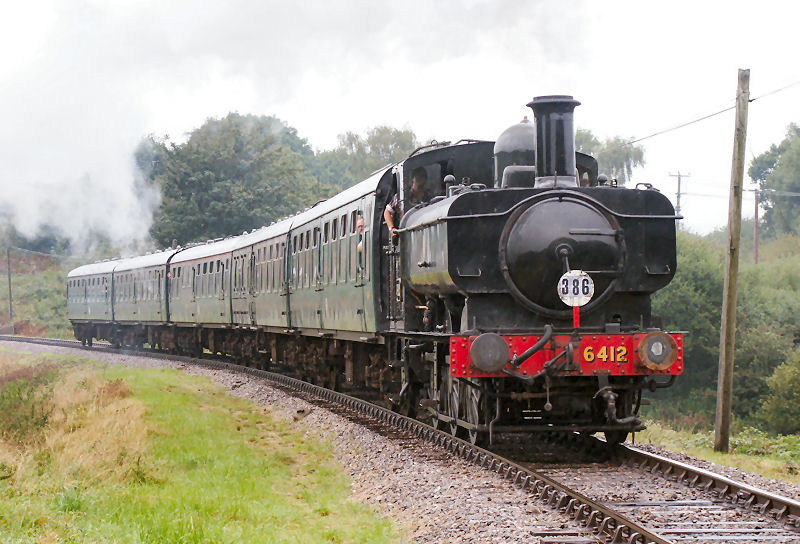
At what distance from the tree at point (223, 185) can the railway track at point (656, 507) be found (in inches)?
1543

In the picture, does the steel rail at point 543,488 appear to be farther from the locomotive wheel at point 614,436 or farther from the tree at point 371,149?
the tree at point 371,149

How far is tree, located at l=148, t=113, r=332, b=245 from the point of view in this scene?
47500 mm

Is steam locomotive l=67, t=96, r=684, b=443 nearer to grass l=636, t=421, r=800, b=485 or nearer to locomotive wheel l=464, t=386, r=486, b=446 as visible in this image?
locomotive wheel l=464, t=386, r=486, b=446

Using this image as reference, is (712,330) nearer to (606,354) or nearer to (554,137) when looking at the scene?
(554,137)

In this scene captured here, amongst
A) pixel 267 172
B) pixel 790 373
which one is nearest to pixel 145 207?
pixel 267 172

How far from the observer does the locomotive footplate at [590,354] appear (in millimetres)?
8828

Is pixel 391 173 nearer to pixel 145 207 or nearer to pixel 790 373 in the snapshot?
pixel 790 373

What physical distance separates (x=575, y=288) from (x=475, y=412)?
1506 mm

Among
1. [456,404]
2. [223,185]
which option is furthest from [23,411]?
[223,185]

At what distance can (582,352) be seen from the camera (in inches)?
351

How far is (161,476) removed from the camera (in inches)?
368

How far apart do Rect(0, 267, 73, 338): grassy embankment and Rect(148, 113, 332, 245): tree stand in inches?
408

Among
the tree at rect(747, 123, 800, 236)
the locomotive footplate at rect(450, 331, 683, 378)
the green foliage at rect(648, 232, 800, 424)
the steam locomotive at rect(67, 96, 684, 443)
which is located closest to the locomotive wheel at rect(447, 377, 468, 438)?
the steam locomotive at rect(67, 96, 684, 443)

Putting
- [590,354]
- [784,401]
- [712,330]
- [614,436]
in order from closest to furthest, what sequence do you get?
[590,354] < [614,436] < [784,401] < [712,330]
